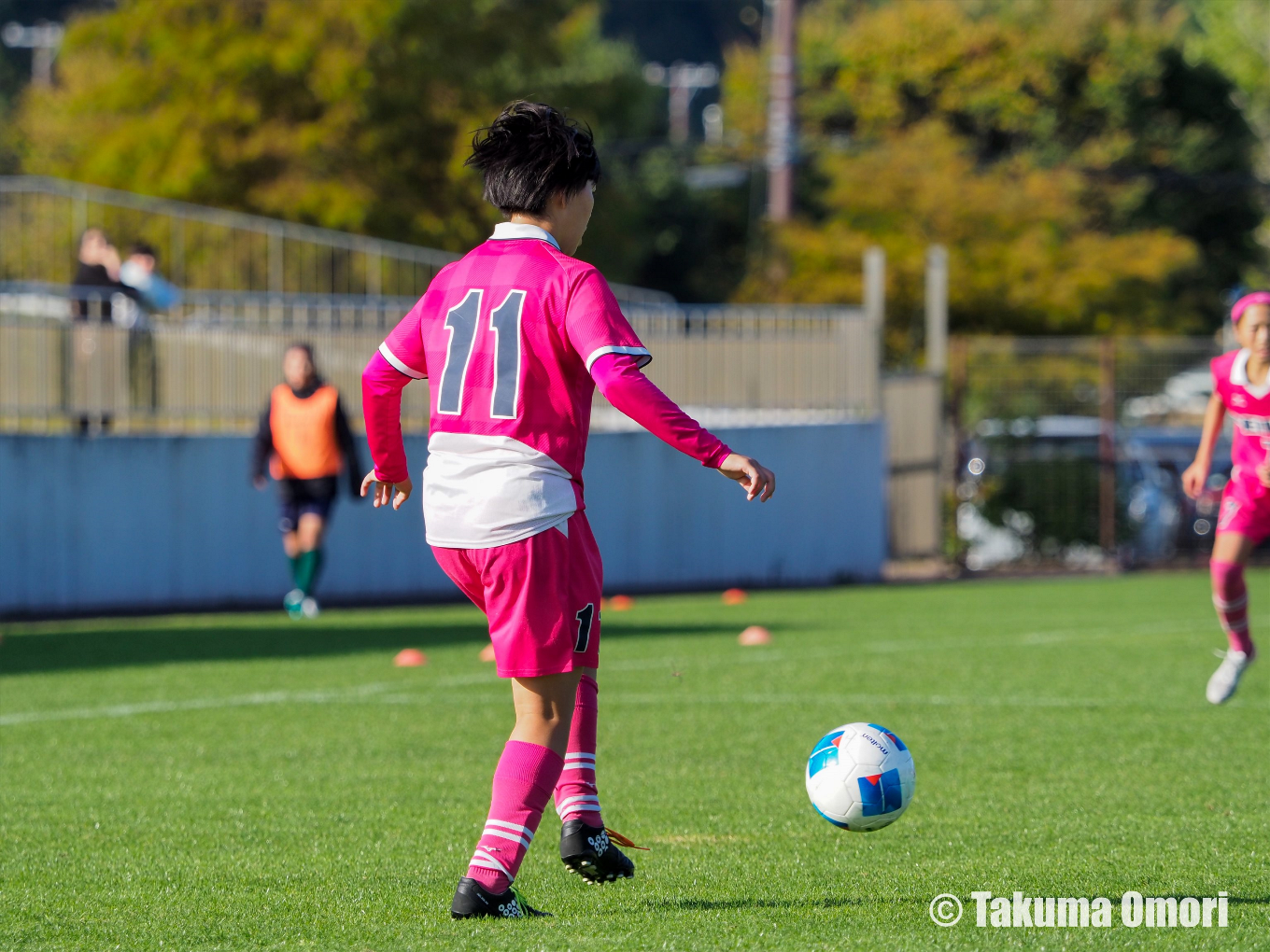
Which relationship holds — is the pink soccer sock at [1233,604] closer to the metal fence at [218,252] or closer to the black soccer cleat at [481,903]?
the black soccer cleat at [481,903]

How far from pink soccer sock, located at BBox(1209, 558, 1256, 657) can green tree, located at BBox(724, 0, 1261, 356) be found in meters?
22.5

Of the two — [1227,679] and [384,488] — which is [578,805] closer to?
[384,488]

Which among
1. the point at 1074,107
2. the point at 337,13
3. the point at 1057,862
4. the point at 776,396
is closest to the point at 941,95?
Result: the point at 1074,107

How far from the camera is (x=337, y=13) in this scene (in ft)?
97.1

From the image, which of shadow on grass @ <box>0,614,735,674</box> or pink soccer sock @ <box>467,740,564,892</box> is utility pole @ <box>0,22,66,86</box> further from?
pink soccer sock @ <box>467,740,564,892</box>

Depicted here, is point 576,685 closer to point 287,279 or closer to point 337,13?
point 287,279

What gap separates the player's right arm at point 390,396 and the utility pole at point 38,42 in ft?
170

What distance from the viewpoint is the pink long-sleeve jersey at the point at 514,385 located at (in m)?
4.25

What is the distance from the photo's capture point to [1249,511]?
874 centimetres

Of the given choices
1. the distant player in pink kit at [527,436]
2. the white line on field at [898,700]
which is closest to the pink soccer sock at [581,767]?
the distant player in pink kit at [527,436]

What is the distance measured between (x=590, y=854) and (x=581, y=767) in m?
0.24

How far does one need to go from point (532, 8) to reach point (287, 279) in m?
13.8

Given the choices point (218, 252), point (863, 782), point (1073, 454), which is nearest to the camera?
point (863, 782)

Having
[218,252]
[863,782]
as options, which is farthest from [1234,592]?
[218,252]
